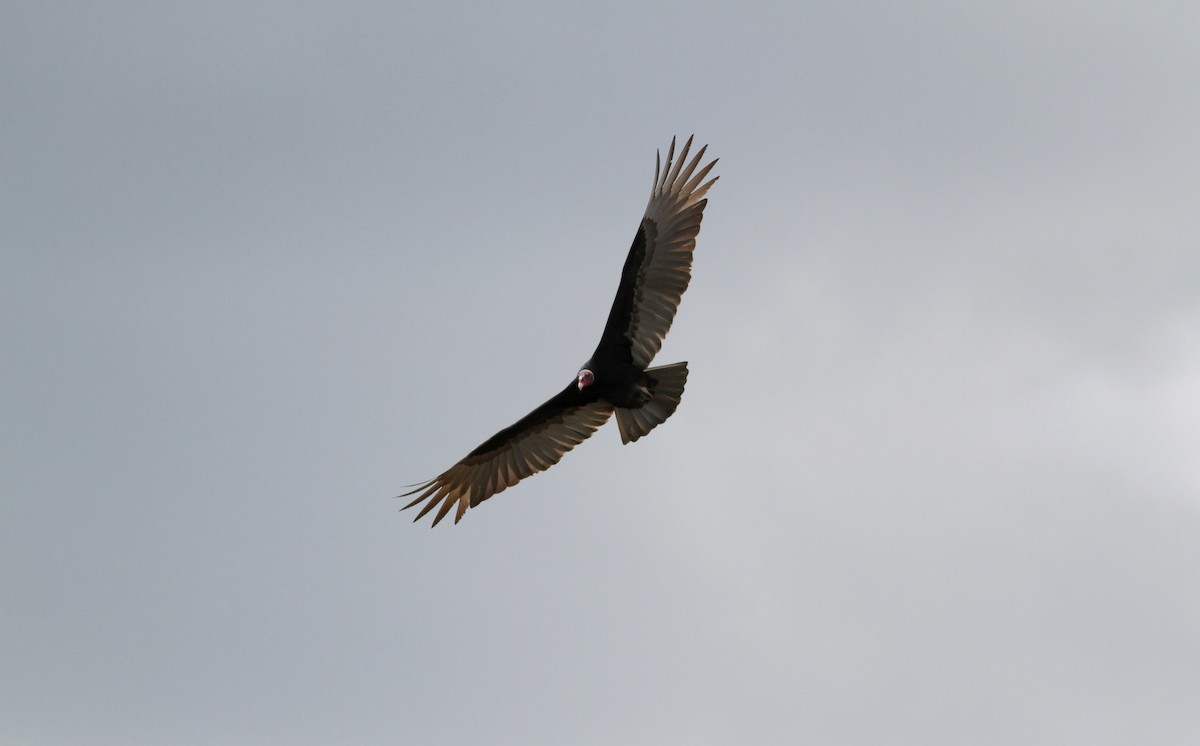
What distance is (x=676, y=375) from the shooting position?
23.0 metres

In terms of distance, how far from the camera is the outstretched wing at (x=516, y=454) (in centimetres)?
2445

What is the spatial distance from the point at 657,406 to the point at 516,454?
2913 millimetres

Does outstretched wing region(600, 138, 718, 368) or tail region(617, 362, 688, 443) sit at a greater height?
outstretched wing region(600, 138, 718, 368)

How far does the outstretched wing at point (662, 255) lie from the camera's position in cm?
2300

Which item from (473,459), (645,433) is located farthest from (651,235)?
(473,459)

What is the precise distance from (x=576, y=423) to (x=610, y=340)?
191 centimetres

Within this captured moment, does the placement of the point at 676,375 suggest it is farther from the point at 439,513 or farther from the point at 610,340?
the point at 439,513

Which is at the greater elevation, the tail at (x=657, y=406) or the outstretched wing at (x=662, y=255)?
the outstretched wing at (x=662, y=255)

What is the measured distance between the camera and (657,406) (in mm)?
23297

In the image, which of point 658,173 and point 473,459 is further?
point 473,459

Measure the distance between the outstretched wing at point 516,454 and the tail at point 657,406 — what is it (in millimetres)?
690

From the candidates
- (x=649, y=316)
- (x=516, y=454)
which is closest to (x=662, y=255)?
(x=649, y=316)

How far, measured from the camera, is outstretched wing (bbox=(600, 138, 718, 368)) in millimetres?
23000

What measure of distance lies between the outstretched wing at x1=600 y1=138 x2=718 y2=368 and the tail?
0.59m
